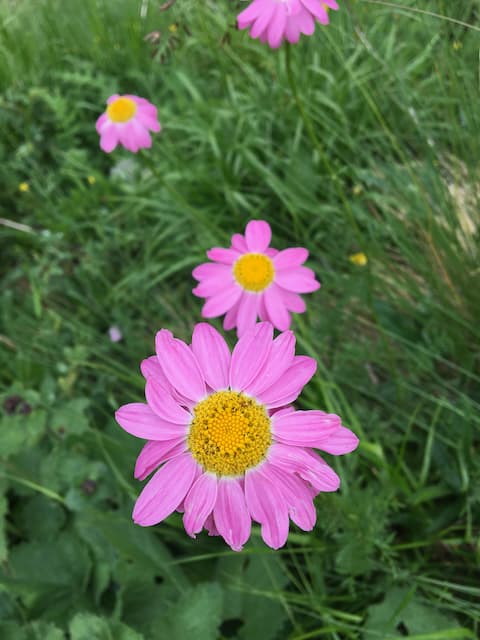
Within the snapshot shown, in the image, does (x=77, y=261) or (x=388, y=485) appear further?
(x=77, y=261)

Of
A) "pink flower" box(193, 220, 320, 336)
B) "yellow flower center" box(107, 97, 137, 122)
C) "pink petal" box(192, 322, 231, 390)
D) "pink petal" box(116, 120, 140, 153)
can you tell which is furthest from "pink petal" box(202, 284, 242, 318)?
"yellow flower center" box(107, 97, 137, 122)

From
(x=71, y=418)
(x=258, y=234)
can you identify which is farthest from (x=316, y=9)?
(x=71, y=418)

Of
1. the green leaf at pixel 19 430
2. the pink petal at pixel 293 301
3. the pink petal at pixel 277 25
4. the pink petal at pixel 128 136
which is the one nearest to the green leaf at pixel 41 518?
the green leaf at pixel 19 430

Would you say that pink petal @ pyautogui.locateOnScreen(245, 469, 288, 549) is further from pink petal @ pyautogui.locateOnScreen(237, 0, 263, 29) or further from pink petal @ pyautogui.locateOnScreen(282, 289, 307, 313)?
pink petal @ pyautogui.locateOnScreen(237, 0, 263, 29)

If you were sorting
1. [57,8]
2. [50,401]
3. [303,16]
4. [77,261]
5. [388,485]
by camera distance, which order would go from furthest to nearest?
[57,8] → [77,261] → [50,401] → [388,485] → [303,16]

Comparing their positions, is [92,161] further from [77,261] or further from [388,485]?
[388,485]

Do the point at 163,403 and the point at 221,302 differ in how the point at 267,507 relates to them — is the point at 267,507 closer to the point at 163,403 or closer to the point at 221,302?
the point at 163,403

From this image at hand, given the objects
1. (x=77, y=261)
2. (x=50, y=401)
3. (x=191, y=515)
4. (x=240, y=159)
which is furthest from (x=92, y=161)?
(x=191, y=515)
